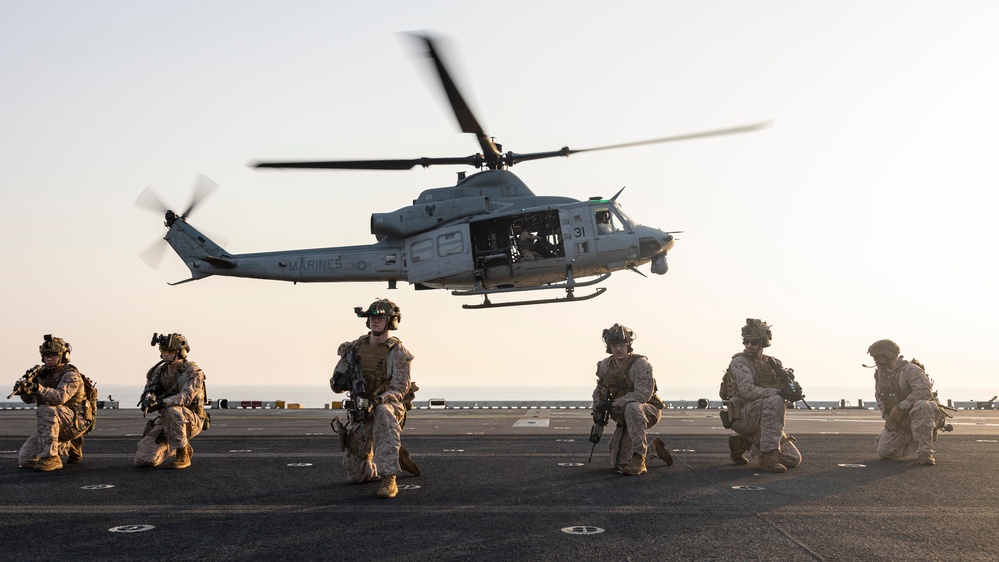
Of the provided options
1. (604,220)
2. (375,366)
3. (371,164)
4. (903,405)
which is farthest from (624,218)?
(375,366)

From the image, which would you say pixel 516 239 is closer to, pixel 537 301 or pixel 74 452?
pixel 537 301

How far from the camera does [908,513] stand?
7.13 meters

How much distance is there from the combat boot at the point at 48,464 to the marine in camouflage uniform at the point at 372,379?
4.46 meters

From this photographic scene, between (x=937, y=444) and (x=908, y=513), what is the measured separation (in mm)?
8626

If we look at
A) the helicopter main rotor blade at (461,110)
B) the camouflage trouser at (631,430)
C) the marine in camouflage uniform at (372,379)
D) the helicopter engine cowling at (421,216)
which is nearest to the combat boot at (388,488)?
the marine in camouflage uniform at (372,379)

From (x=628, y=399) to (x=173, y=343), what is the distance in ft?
22.1

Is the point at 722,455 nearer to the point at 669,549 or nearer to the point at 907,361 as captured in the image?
the point at 907,361

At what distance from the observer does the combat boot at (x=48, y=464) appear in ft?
35.0

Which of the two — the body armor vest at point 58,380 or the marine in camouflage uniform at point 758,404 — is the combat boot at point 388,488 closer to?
the marine in camouflage uniform at point 758,404

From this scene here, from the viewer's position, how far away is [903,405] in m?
11.5

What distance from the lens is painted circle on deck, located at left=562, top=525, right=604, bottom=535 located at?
20.6 feet

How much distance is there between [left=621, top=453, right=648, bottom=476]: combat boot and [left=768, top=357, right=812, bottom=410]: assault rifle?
2217mm

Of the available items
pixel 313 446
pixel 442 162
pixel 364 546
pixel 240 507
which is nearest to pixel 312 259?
pixel 442 162

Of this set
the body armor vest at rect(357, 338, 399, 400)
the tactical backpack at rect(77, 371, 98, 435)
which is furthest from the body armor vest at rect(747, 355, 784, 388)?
the tactical backpack at rect(77, 371, 98, 435)
